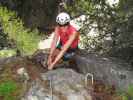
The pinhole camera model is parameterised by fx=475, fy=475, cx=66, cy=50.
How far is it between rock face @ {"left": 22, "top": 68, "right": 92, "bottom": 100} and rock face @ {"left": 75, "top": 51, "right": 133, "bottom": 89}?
23.2 inches

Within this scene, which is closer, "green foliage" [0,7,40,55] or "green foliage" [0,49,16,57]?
"green foliage" [0,7,40,55]

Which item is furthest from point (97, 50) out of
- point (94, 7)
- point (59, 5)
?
point (59, 5)

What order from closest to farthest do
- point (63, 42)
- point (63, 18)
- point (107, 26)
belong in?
point (63, 18), point (63, 42), point (107, 26)

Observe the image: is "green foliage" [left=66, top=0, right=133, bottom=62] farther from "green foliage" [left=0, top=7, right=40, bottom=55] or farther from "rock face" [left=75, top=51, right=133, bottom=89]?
"green foliage" [left=0, top=7, right=40, bottom=55]

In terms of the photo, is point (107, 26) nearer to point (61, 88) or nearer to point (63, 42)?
point (63, 42)

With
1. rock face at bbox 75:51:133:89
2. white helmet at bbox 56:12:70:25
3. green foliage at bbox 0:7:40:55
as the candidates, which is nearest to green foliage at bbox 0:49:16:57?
green foliage at bbox 0:7:40:55

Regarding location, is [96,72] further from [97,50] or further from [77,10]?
[77,10]

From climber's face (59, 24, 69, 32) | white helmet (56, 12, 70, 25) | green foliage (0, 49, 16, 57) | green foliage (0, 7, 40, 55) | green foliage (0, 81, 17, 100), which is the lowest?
green foliage (0, 81, 17, 100)

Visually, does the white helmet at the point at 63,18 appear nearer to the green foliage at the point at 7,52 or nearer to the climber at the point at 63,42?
the climber at the point at 63,42

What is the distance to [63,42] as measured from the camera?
9398mm

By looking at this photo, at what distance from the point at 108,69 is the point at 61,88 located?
4.06 feet

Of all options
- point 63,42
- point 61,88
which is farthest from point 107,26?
point 61,88

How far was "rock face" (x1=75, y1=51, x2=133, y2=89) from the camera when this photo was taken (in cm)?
888

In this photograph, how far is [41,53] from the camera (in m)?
9.93
